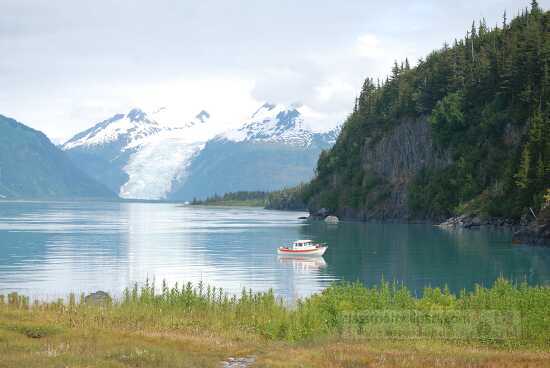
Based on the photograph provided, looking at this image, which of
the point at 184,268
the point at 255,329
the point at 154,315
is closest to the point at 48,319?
the point at 154,315

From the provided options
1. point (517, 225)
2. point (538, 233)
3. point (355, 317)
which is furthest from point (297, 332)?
point (517, 225)

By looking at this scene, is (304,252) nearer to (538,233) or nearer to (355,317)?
(538,233)

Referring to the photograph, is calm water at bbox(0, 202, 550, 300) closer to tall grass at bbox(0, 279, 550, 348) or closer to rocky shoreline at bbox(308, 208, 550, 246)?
rocky shoreline at bbox(308, 208, 550, 246)

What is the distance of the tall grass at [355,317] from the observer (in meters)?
35.0

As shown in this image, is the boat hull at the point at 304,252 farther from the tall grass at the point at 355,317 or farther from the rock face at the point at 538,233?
the tall grass at the point at 355,317

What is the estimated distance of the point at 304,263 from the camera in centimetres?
11062

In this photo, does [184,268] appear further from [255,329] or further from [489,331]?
[489,331]

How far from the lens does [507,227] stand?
6506 inches

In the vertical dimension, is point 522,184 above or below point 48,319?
above

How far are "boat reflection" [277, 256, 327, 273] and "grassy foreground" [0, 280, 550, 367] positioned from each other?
187 ft

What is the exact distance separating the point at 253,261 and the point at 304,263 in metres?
8.06

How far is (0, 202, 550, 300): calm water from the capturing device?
84.9 metres

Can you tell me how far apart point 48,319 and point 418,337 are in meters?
19.9

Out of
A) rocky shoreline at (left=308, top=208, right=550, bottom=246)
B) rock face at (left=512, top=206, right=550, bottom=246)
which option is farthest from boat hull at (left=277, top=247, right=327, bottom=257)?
rock face at (left=512, top=206, right=550, bottom=246)
